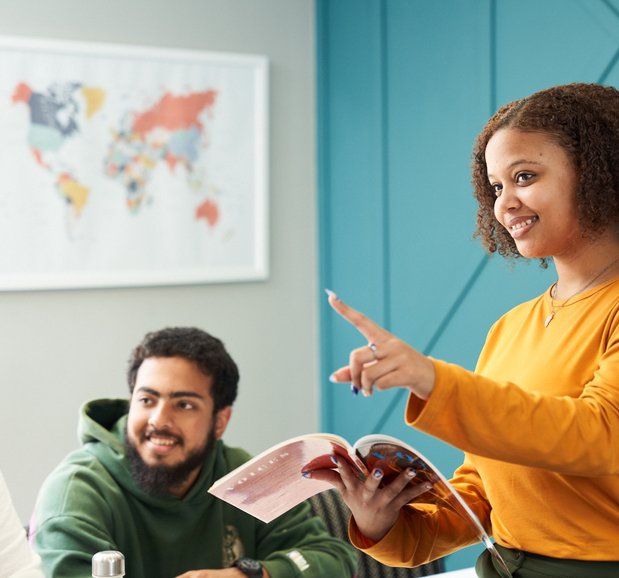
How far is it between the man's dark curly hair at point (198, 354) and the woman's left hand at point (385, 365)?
130 cm

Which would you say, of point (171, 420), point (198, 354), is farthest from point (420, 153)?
point (171, 420)

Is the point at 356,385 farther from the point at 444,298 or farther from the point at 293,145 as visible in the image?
the point at 293,145

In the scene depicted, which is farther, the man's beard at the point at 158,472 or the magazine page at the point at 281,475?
the man's beard at the point at 158,472

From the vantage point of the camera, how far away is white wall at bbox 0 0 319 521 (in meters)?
3.53

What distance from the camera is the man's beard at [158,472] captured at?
2.08m

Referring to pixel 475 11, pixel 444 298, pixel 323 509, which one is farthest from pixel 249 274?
pixel 323 509

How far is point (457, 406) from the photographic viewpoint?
37.0 inches

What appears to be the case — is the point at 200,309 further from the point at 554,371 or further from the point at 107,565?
the point at 554,371

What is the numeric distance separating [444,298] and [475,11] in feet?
3.04

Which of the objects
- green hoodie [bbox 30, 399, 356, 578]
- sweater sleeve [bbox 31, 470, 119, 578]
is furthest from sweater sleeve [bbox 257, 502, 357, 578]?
sweater sleeve [bbox 31, 470, 119, 578]

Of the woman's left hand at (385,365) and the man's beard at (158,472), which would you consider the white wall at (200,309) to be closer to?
the man's beard at (158,472)

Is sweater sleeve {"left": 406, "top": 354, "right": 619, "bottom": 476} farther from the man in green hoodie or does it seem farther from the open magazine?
the man in green hoodie

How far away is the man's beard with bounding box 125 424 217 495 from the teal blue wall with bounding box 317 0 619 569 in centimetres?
119

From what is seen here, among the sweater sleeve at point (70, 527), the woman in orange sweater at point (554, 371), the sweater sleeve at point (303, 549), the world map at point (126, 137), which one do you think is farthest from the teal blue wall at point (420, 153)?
the woman in orange sweater at point (554, 371)
